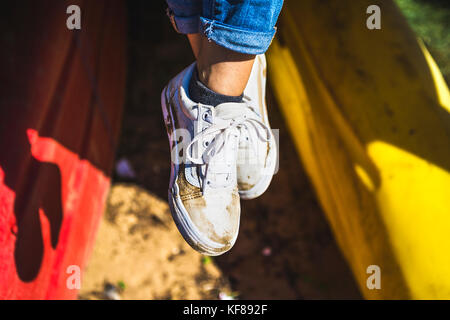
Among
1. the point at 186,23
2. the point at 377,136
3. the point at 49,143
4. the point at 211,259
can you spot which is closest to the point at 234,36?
the point at 186,23

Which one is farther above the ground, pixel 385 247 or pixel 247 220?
pixel 385 247

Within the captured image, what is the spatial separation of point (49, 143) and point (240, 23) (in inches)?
38.7

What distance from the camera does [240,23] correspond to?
3.13 feet

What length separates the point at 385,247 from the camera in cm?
139

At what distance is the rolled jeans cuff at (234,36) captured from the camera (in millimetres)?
963

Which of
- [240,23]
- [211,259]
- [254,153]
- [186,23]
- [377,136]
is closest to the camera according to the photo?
[240,23]

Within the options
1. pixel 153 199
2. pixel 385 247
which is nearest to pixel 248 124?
pixel 385 247

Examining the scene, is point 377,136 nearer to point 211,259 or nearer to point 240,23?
point 240,23

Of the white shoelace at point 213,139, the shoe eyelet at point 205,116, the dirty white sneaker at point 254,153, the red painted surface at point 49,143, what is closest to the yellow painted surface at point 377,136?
the dirty white sneaker at point 254,153

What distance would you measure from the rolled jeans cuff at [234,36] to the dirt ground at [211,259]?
1.18m

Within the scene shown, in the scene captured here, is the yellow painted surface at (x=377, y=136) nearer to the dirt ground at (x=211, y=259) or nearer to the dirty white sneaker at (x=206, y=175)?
the dirt ground at (x=211, y=259)

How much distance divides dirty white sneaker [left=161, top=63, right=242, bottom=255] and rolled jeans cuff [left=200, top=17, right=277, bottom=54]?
0.69 feet
